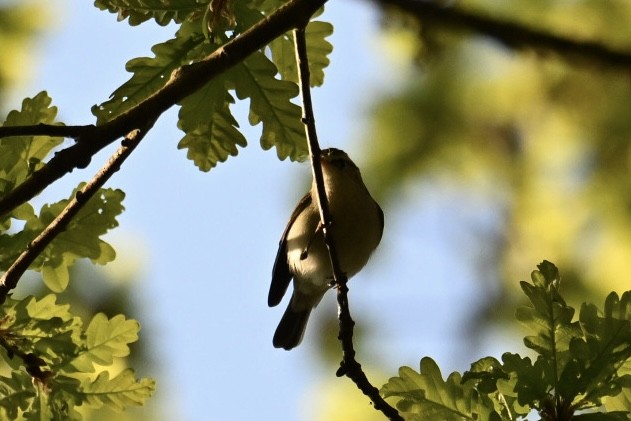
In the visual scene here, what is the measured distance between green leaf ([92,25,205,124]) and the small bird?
182 centimetres

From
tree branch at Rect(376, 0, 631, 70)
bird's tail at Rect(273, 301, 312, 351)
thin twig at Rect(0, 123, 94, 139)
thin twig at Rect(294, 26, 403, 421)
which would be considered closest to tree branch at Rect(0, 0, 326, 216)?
thin twig at Rect(0, 123, 94, 139)

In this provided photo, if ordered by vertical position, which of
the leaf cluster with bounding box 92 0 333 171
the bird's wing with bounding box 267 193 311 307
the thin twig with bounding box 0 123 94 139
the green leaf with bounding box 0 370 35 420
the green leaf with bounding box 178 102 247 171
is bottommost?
the green leaf with bounding box 0 370 35 420

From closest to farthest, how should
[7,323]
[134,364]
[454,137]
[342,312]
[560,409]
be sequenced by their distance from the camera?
1. [560,409]
2. [7,323]
3. [342,312]
4. [134,364]
5. [454,137]

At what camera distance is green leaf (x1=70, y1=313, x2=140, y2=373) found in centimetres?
293

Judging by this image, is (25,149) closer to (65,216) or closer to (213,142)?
(65,216)

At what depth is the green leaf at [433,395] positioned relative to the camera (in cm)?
268

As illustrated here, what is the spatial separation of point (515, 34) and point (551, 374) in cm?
108

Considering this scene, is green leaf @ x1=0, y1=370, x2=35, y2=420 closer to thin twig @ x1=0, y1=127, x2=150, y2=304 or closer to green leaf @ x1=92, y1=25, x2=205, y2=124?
thin twig @ x1=0, y1=127, x2=150, y2=304

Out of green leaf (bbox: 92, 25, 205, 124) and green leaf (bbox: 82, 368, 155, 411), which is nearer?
green leaf (bbox: 92, 25, 205, 124)

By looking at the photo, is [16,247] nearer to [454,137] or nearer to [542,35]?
[542,35]

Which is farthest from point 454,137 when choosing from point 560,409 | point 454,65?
point 560,409

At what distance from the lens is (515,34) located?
9.50 ft

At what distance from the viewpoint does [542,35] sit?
2.94 meters

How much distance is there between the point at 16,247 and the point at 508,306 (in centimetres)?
536
